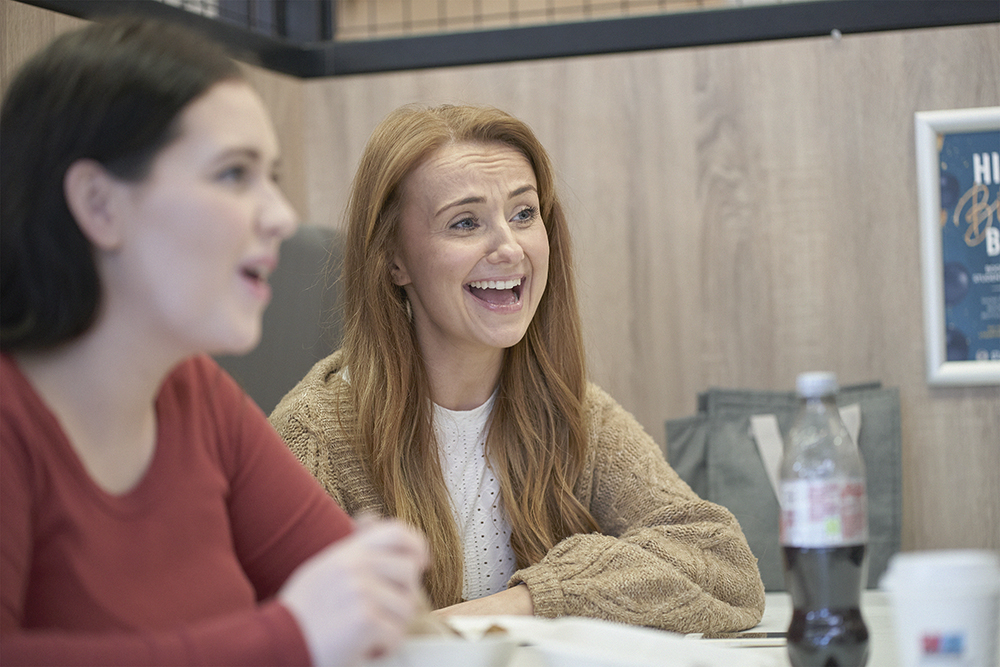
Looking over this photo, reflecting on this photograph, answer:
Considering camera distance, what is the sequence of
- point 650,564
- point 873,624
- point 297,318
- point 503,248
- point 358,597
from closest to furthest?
1. point 358,597
2. point 873,624
3. point 650,564
4. point 503,248
5. point 297,318

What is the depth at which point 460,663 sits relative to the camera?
0.82m

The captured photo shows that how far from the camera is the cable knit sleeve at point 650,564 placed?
4.82ft

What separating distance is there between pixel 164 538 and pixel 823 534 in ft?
1.84

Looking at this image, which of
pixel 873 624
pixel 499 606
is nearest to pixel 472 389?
pixel 499 606

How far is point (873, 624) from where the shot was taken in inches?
53.4

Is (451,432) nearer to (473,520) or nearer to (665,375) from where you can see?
(473,520)

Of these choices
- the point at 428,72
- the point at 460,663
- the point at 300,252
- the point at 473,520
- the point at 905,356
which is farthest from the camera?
the point at 428,72

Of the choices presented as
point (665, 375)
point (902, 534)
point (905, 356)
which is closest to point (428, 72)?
point (665, 375)

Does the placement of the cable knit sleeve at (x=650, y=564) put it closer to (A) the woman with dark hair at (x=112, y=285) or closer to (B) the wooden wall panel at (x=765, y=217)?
(A) the woman with dark hair at (x=112, y=285)

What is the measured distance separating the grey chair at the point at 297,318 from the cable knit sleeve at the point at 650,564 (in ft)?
2.32

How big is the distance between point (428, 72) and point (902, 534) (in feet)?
5.41

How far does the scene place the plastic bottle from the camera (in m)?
0.91

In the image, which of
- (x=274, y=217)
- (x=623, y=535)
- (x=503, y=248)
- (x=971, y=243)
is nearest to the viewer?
(x=274, y=217)

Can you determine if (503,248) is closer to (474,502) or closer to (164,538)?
(474,502)
